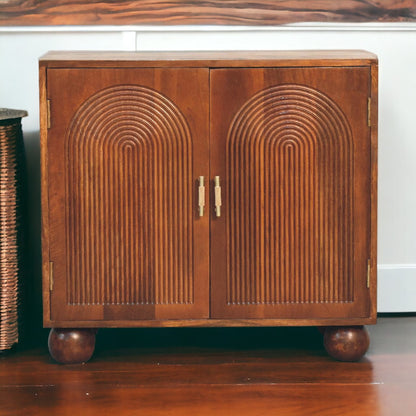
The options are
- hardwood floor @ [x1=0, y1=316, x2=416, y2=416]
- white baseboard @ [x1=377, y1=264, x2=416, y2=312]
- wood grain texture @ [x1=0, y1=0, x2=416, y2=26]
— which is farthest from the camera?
white baseboard @ [x1=377, y1=264, x2=416, y2=312]

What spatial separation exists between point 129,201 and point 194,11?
59cm

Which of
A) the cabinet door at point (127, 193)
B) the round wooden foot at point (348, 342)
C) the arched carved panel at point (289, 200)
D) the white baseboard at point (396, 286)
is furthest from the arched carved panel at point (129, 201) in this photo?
the white baseboard at point (396, 286)

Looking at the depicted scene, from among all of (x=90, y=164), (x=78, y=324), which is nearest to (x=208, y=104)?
(x=90, y=164)

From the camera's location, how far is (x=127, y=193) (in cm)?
171

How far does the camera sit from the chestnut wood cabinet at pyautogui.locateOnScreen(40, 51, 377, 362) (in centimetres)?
168

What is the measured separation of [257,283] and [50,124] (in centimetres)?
56

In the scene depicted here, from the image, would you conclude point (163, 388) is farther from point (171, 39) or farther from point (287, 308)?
point (171, 39)

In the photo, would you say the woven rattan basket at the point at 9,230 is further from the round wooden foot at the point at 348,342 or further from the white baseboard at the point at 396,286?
the white baseboard at the point at 396,286

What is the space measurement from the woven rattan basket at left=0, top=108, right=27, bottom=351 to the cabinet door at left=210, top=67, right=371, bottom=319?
0.47 meters

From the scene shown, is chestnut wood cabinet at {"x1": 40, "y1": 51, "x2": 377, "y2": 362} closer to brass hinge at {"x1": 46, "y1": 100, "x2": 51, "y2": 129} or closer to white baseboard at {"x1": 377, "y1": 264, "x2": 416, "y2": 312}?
brass hinge at {"x1": 46, "y1": 100, "x2": 51, "y2": 129}

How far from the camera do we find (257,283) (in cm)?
174

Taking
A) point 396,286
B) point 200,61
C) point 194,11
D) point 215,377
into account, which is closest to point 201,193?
point 200,61

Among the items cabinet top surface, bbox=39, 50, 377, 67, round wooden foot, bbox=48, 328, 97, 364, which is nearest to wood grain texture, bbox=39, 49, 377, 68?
cabinet top surface, bbox=39, 50, 377, 67

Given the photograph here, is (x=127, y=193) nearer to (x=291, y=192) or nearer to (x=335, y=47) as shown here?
(x=291, y=192)
